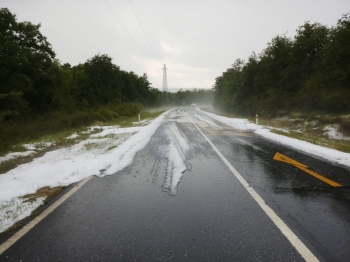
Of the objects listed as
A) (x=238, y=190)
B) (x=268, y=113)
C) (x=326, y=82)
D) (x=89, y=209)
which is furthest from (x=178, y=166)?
(x=268, y=113)

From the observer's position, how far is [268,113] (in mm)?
31984

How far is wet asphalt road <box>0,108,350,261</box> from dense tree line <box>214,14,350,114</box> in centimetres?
1885

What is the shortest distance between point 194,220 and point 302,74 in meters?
31.2

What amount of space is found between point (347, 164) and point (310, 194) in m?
3.23

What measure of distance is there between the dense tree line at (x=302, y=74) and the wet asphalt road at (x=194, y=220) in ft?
61.8

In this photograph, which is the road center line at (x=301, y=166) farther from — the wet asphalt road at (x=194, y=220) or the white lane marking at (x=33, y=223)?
the white lane marking at (x=33, y=223)

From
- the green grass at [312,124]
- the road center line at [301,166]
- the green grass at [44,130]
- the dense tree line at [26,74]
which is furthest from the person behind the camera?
the dense tree line at [26,74]

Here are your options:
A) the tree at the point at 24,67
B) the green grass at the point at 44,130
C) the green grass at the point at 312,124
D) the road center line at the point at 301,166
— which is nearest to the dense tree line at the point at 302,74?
the green grass at the point at 312,124

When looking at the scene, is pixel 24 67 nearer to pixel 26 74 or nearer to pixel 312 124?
pixel 26 74

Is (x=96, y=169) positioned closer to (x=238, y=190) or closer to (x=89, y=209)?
(x=89, y=209)

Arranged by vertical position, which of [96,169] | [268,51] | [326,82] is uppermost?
[268,51]

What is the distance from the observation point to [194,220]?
142 inches

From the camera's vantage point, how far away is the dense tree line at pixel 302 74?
2075 cm

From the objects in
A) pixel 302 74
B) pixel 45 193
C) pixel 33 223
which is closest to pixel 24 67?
pixel 45 193
